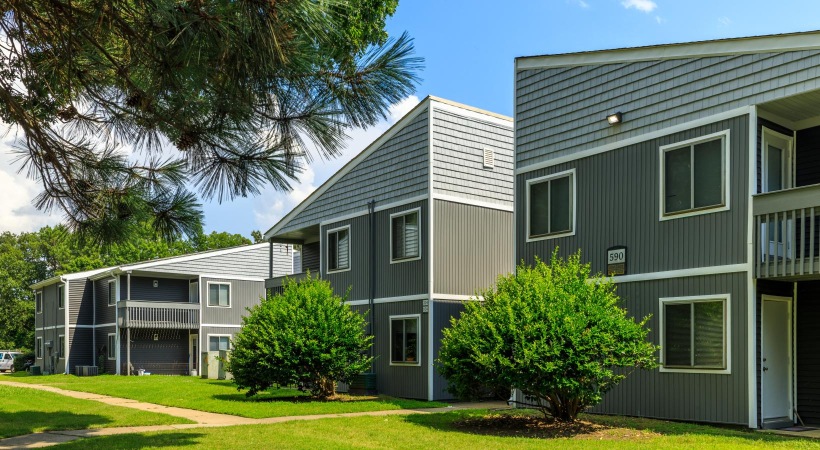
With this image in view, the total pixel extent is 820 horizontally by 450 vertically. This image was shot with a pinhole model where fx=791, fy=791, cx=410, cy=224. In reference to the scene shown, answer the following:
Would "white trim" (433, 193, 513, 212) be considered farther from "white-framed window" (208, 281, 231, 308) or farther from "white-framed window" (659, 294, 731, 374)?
"white-framed window" (208, 281, 231, 308)

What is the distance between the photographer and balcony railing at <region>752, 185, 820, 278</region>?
447 inches

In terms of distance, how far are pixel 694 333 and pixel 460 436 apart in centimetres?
425

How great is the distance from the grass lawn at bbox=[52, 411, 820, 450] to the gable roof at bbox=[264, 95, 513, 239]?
841cm

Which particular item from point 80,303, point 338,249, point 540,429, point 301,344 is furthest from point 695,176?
point 80,303

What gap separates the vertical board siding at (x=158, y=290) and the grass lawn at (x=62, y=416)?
57.9 ft

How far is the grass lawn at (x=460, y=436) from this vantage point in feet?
34.6

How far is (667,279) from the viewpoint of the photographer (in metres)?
13.3

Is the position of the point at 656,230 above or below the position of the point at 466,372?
above

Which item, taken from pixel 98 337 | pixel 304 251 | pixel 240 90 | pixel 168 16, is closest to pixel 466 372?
pixel 240 90

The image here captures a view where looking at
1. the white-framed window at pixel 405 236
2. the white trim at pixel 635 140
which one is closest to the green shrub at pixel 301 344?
the white-framed window at pixel 405 236

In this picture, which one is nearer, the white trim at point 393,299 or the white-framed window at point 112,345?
the white trim at point 393,299

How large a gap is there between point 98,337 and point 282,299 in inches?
962

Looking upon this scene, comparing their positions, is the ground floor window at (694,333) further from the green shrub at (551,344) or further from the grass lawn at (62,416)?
the grass lawn at (62,416)

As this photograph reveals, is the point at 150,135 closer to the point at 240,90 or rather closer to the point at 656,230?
the point at 240,90
